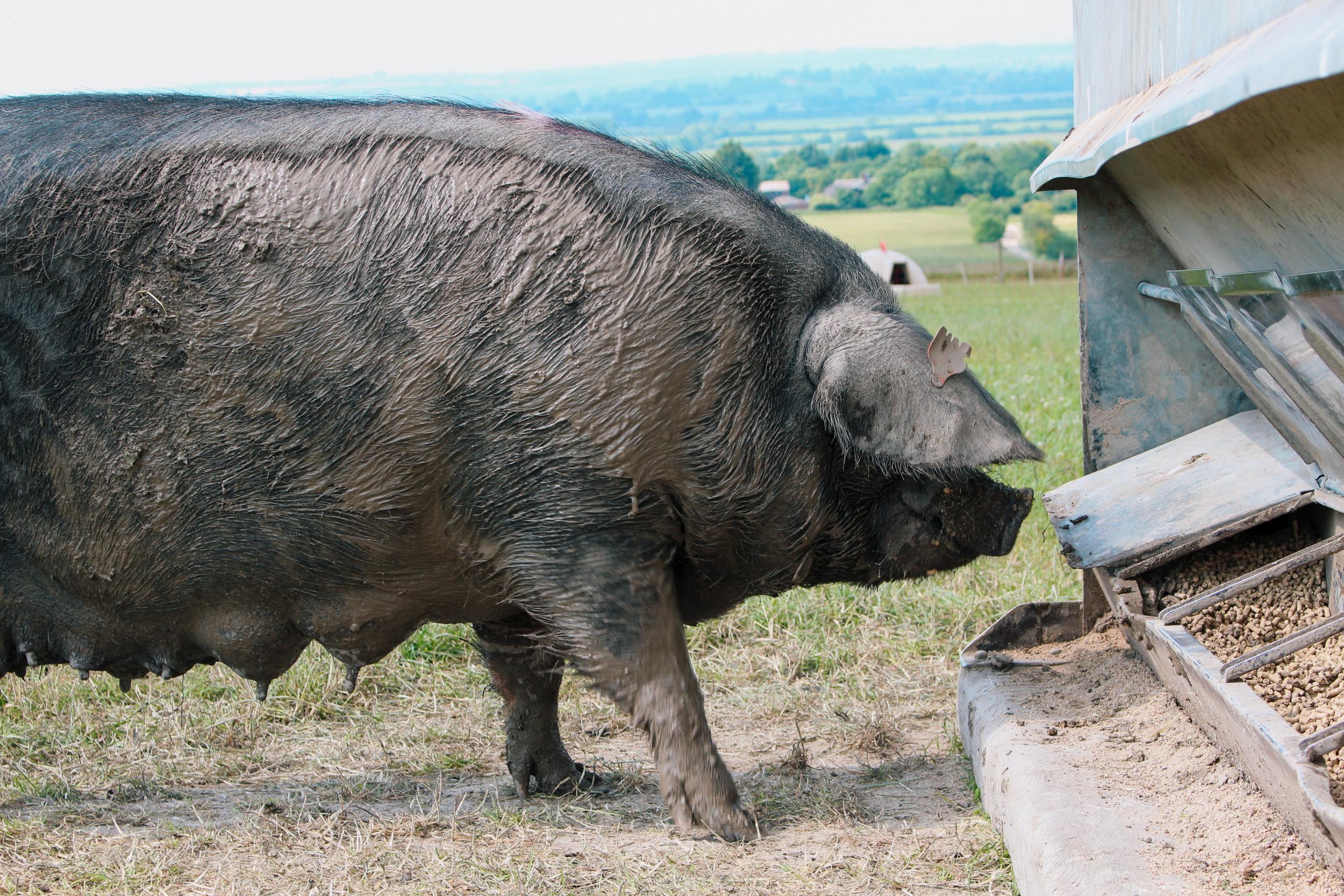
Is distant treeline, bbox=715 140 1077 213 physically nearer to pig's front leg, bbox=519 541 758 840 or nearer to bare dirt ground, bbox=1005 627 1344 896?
bare dirt ground, bbox=1005 627 1344 896

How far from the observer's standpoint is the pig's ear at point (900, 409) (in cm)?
352

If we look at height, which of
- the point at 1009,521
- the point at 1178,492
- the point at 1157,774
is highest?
the point at 1009,521

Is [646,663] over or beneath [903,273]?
over

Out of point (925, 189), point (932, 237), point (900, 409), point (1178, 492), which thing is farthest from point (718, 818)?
point (925, 189)

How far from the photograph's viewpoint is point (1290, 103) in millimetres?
2312

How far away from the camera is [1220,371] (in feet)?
15.1

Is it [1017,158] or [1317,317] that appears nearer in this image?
[1317,317]

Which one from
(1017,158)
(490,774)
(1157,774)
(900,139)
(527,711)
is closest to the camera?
(1157,774)

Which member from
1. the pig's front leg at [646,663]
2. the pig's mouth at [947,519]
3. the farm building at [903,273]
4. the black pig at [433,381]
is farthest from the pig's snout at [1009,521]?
the farm building at [903,273]

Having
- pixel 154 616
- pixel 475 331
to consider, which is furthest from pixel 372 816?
pixel 475 331

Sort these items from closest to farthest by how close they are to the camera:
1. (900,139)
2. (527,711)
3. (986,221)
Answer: (527,711) → (986,221) → (900,139)

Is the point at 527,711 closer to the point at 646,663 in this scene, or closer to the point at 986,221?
the point at 646,663

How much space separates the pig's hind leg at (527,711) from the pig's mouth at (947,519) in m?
1.12

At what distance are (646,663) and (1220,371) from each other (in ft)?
7.83
